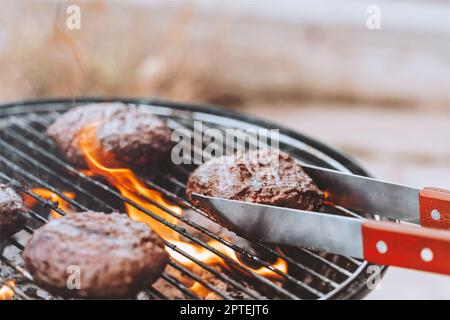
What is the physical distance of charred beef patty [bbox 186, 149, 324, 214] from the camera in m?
1.96

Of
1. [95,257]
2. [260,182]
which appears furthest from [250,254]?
[95,257]

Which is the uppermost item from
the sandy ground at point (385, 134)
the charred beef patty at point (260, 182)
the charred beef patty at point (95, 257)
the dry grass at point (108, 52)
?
the dry grass at point (108, 52)

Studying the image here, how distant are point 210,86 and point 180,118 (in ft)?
7.92

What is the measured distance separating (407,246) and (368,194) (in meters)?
0.40

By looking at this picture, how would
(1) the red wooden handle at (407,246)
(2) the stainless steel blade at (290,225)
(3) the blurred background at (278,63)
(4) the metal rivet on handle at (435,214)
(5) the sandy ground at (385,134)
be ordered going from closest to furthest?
1. (1) the red wooden handle at (407,246)
2. (2) the stainless steel blade at (290,225)
3. (4) the metal rivet on handle at (435,214)
4. (5) the sandy ground at (385,134)
5. (3) the blurred background at (278,63)

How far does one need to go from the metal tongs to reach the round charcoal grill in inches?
3.5

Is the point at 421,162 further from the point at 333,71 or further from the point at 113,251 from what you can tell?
the point at 113,251

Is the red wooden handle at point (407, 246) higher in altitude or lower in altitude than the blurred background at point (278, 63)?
lower

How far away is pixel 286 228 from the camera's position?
1756mm

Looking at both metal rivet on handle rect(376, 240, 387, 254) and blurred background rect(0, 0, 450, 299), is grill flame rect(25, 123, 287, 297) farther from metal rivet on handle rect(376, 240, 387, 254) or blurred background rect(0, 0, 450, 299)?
blurred background rect(0, 0, 450, 299)

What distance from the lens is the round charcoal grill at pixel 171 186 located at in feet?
6.31

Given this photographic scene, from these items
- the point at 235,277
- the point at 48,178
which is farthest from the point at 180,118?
the point at 235,277

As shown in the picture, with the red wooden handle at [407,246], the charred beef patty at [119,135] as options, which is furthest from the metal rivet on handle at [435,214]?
the charred beef patty at [119,135]

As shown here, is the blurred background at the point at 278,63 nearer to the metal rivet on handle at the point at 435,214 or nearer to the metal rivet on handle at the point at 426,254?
the metal rivet on handle at the point at 435,214
